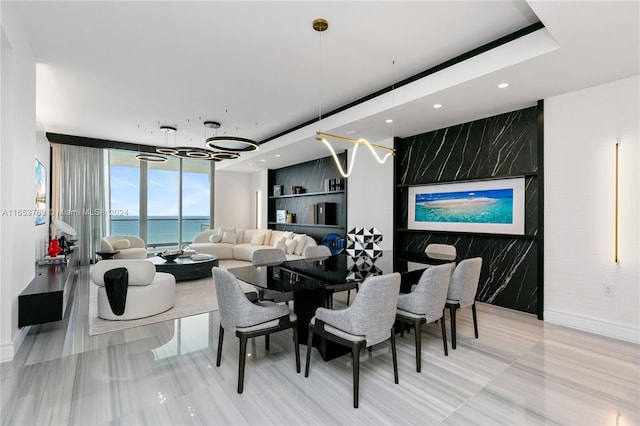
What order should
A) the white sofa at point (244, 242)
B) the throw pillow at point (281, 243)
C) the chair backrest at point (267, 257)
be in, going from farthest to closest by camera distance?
the throw pillow at point (281, 243) < the white sofa at point (244, 242) < the chair backrest at point (267, 257)

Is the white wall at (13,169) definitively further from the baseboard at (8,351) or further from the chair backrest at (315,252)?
the chair backrest at (315,252)

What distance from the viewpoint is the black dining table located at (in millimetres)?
2448

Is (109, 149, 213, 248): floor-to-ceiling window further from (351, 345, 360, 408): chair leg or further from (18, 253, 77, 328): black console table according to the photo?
(351, 345, 360, 408): chair leg

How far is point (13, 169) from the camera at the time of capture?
2.66m

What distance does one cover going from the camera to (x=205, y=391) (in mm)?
2201

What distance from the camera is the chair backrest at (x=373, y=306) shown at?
2.03 metres


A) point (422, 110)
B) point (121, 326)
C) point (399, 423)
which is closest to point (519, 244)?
point (422, 110)

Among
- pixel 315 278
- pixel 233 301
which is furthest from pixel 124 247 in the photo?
pixel 315 278

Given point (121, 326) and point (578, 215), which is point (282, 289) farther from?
point (578, 215)

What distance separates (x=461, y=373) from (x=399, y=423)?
89 centimetres

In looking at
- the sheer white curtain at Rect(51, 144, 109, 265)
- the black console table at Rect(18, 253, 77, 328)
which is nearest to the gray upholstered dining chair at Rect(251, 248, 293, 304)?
the black console table at Rect(18, 253, 77, 328)

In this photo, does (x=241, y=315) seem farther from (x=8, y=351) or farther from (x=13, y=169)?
(x=13, y=169)

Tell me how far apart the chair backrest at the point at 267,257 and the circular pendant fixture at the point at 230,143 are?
1947mm

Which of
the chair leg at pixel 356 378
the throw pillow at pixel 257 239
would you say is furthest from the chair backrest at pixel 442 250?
the throw pillow at pixel 257 239
